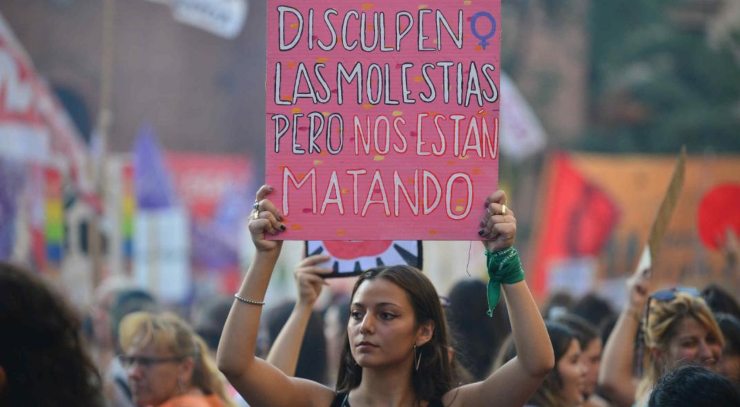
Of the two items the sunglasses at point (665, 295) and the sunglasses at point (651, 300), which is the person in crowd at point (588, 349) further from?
the sunglasses at point (665, 295)

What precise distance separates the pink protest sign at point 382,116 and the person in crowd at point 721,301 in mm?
2426

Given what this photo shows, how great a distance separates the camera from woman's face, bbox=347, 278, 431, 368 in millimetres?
3553

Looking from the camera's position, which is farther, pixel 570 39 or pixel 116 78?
pixel 570 39

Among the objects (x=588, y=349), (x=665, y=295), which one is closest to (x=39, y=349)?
(x=665, y=295)

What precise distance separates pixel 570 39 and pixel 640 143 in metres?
4.54

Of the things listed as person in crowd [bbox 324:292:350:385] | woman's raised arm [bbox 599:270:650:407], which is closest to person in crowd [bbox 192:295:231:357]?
person in crowd [bbox 324:292:350:385]

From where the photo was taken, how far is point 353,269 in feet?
14.6

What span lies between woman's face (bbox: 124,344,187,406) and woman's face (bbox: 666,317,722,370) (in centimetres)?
191

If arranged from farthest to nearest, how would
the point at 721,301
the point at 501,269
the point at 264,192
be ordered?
1. the point at 721,301
2. the point at 264,192
3. the point at 501,269

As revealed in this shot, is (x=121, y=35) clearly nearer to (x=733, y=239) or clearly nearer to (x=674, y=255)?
(x=674, y=255)

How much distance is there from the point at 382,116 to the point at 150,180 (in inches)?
375

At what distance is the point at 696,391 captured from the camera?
3.09 m

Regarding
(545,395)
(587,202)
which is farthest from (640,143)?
(545,395)

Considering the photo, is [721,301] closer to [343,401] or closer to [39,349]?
[343,401]
